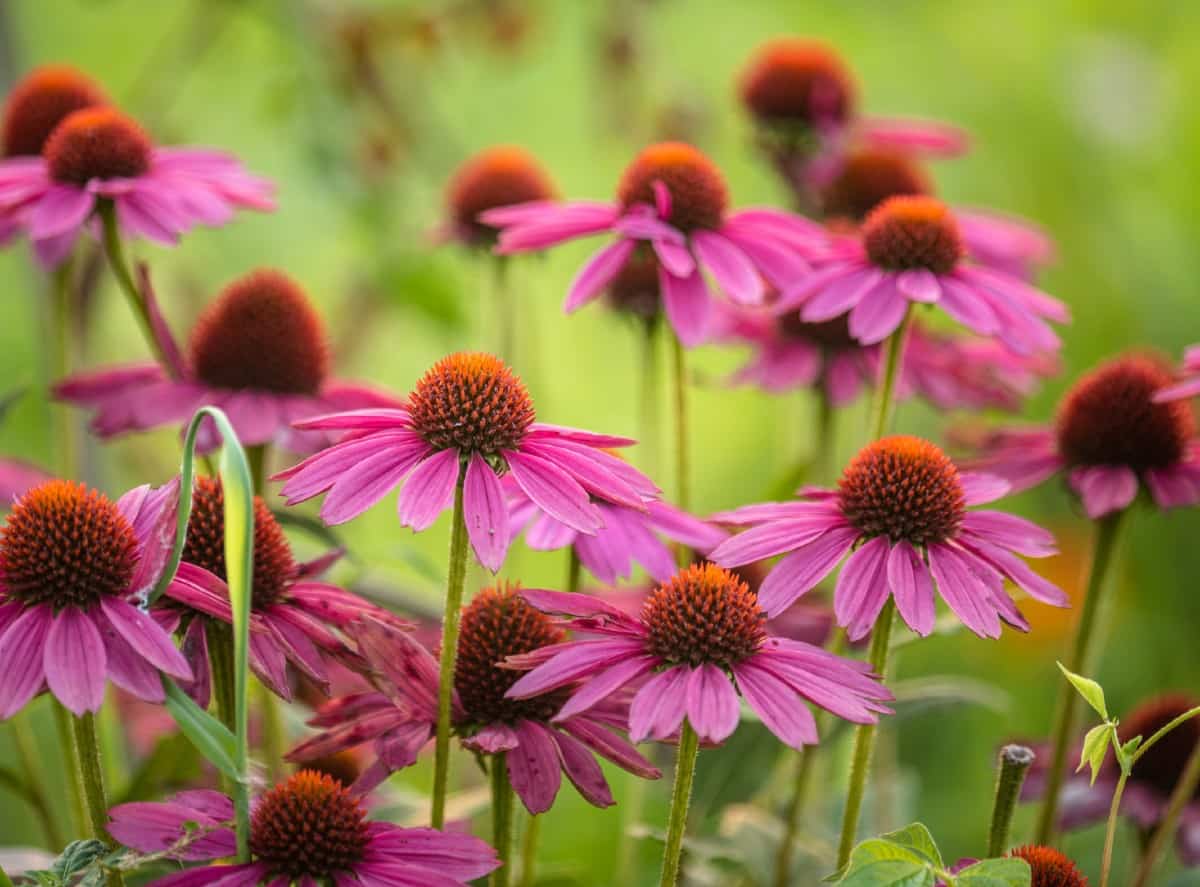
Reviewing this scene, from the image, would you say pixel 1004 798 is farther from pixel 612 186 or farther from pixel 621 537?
pixel 612 186

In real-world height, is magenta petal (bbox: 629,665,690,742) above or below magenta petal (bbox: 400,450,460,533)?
below

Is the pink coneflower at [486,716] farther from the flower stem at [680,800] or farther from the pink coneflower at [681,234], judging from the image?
the pink coneflower at [681,234]

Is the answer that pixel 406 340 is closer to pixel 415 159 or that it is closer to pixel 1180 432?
pixel 415 159

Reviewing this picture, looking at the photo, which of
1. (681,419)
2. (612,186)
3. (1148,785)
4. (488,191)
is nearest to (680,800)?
(681,419)

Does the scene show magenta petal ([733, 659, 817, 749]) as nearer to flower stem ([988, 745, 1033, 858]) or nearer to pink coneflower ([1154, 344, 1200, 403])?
flower stem ([988, 745, 1033, 858])

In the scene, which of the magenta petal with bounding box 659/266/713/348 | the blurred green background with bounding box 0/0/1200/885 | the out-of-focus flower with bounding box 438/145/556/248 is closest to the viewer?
the magenta petal with bounding box 659/266/713/348

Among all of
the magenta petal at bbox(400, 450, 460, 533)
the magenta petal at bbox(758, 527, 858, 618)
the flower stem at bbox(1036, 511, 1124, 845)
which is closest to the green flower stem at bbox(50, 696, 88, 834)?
the magenta petal at bbox(400, 450, 460, 533)

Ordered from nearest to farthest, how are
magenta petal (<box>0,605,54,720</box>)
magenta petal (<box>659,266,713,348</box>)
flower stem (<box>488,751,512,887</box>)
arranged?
1. magenta petal (<box>0,605,54,720</box>)
2. flower stem (<box>488,751,512,887</box>)
3. magenta petal (<box>659,266,713,348</box>)

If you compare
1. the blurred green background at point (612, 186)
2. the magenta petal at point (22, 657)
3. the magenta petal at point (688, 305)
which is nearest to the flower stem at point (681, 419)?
the magenta petal at point (688, 305)

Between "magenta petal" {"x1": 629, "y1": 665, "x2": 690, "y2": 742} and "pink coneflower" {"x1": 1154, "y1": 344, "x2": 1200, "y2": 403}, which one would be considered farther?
"pink coneflower" {"x1": 1154, "y1": 344, "x2": 1200, "y2": 403}
